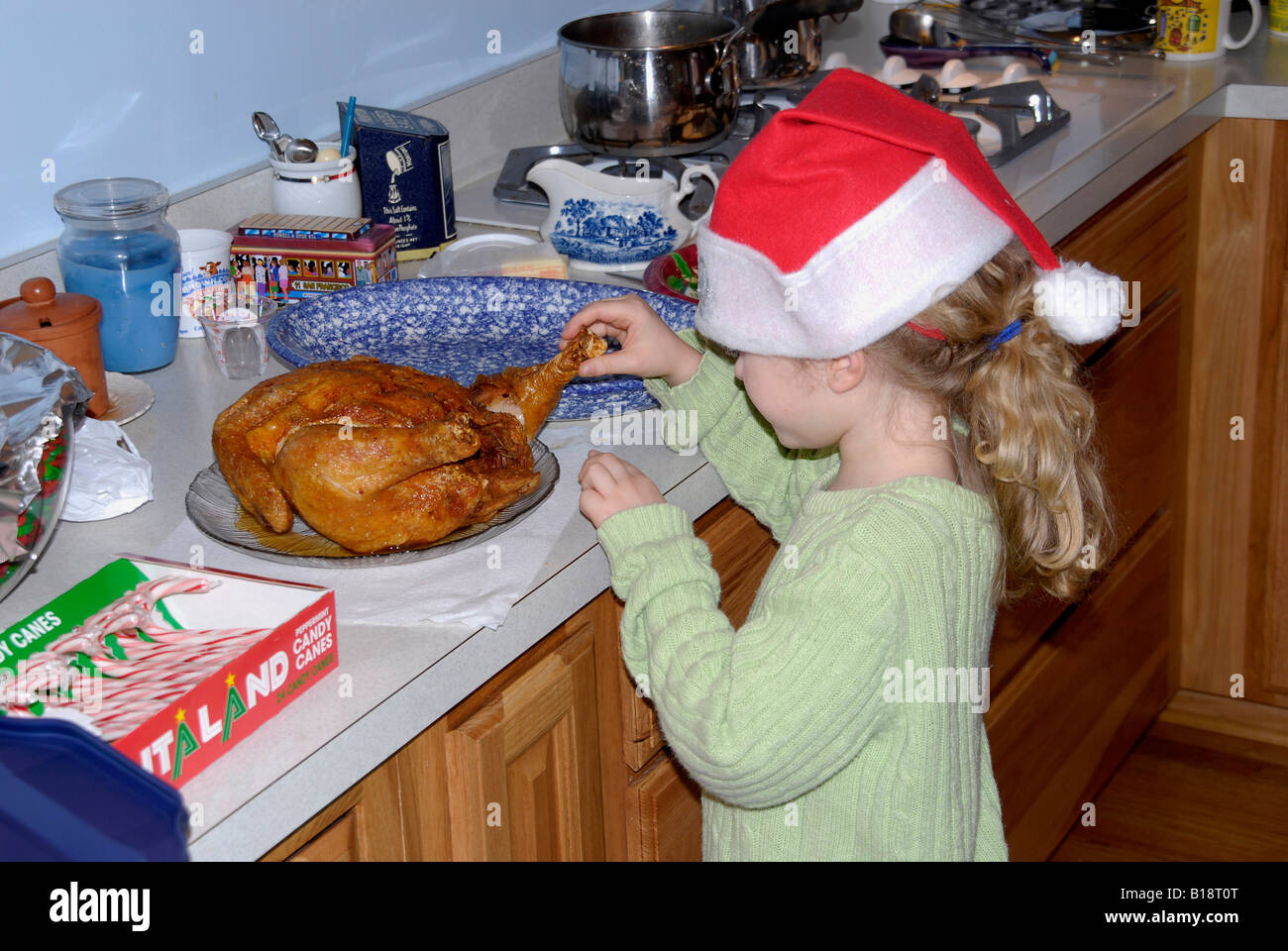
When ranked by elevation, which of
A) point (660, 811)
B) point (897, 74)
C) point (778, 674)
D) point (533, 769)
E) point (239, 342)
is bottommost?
point (660, 811)

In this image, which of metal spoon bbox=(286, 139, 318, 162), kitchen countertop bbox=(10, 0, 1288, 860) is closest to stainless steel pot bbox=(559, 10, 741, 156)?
kitchen countertop bbox=(10, 0, 1288, 860)

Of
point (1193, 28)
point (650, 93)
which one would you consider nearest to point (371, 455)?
point (650, 93)

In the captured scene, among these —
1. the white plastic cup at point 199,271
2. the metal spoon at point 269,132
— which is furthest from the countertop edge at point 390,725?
the metal spoon at point 269,132

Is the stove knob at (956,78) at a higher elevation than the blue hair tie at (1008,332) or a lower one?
higher

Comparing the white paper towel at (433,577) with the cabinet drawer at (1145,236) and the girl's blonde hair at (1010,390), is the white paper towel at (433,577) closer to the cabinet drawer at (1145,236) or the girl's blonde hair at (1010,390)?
the girl's blonde hair at (1010,390)

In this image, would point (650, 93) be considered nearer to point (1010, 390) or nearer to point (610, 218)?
point (610, 218)

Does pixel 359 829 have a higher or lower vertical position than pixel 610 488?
lower

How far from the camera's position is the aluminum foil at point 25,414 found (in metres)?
0.90

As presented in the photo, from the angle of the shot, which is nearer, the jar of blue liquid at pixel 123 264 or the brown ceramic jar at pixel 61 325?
the brown ceramic jar at pixel 61 325

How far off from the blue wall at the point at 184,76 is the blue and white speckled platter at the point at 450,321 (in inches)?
10.5

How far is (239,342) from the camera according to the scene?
1245 mm

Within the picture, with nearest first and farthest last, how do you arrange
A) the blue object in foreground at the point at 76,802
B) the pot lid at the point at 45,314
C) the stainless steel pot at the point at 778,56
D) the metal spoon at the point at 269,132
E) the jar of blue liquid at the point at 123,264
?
the blue object in foreground at the point at 76,802 < the pot lid at the point at 45,314 < the jar of blue liquid at the point at 123,264 < the metal spoon at the point at 269,132 < the stainless steel pot at the point at 778,56

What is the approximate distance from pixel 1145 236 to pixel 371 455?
4.20 feet

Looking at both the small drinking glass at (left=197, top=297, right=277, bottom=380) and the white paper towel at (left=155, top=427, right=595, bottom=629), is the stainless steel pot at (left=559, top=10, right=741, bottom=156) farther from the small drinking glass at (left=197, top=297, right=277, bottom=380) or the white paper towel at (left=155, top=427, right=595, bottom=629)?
the white paper towel at (left=155, top=427, right=595, bottom=629)
